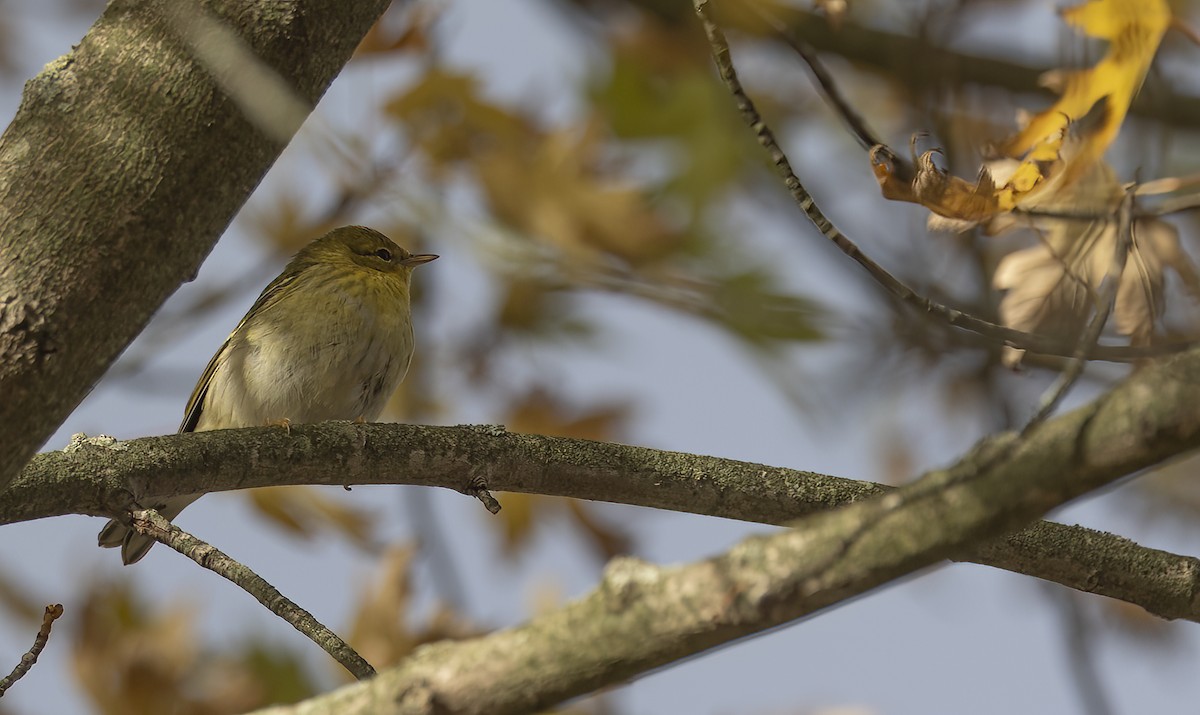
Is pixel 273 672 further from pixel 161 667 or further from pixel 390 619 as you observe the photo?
pixel 390 619

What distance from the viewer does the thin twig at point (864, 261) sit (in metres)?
2.00

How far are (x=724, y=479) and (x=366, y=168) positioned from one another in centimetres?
178

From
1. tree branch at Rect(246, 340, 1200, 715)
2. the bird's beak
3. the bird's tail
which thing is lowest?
tree branch at Rect(246, 340, 1200, 715)

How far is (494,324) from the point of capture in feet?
15.7

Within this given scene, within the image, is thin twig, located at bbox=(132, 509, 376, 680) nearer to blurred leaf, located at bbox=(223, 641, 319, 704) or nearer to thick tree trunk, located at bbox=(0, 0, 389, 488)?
thick tree trunk, located at bbox=(0, 0, 389, 488)

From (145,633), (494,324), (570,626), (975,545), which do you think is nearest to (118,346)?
(570,626)

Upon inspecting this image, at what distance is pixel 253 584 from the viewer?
2.34m

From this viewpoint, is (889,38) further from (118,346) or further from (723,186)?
(118,346)

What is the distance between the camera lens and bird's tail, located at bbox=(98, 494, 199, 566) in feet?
13.4

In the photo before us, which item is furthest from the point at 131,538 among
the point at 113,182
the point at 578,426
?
the point at 113,182

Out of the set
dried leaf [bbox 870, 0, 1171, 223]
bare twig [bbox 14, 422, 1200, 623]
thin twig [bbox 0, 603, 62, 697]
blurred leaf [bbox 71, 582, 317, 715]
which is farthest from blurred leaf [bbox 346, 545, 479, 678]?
dried leaf [bbox 870, 0, 1171, 223]

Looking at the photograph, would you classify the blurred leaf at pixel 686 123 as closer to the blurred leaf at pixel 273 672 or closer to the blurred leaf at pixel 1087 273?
the blurred leaf at pixel 1087 273

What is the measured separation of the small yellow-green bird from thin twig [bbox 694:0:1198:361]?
235 centimetres

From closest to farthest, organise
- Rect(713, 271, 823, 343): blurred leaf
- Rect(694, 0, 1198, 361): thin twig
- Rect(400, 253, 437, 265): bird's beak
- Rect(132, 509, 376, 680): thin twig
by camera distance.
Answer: Rect(694, 0, 1198, 361): thin twig, Rect(132, 509, 376, 680): thin twig, Rect(713, 271, 823, 343): blurred leaf, Rect(400, 253, 437, 265): bird's beak
